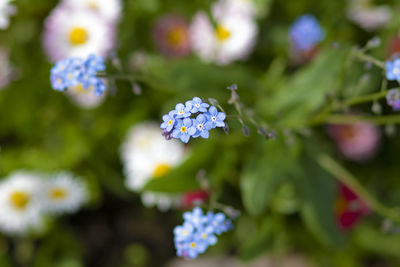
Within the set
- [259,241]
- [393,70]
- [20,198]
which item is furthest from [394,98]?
[20,198]

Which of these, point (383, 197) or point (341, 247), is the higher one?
point (383, 197)

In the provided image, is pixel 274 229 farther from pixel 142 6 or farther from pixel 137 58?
pixel 142 6

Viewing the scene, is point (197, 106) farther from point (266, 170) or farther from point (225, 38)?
point (225, 38)

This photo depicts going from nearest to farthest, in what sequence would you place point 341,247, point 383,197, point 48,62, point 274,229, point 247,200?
point 247,200
point 341,247
point 274,229
point 383,197
point 48,62

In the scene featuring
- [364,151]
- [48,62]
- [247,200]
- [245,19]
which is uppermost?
[48,62]

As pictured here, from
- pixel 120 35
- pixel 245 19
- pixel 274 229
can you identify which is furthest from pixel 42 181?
pixel 245 19

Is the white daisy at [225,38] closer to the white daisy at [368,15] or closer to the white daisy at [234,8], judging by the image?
the white daisy at [234,8]
